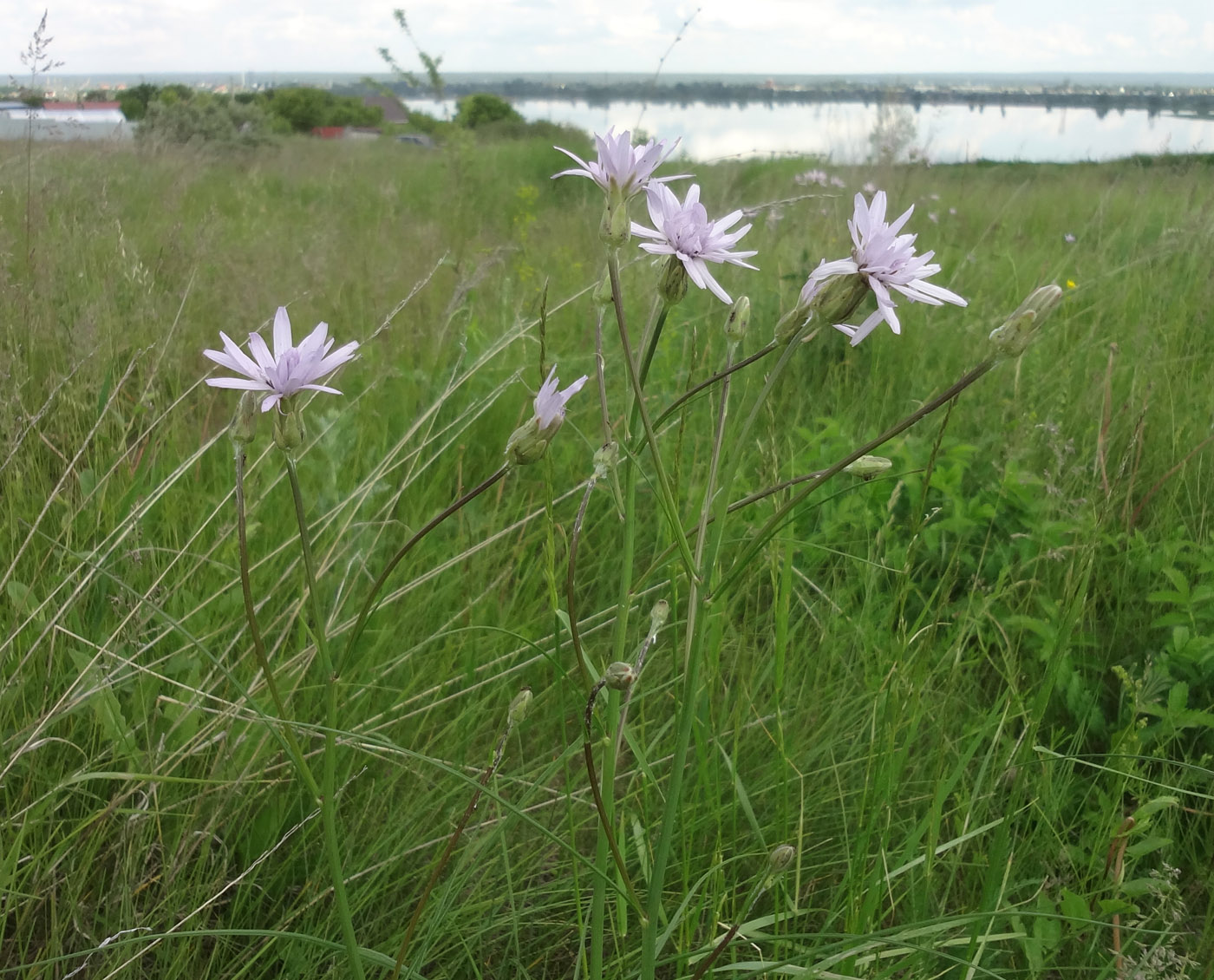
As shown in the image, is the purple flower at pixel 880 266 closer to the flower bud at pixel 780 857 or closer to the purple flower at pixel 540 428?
the purple flower at pixel 540 428

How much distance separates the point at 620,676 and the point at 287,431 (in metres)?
0.34

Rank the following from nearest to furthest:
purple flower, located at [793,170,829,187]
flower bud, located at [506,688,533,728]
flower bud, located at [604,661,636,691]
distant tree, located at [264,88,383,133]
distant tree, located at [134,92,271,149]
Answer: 1. flower bud, located at [604,661,636,691]
2. flower bud, located at [506,688,533,728]
3. purple flower, located at [793,170,829,187]
4. distant tree, located at [134,92,271,149]
5. distant tree, located at [264,88,383,133]

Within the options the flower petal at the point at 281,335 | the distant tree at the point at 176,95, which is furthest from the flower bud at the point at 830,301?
the distant tree at the point at 176,95

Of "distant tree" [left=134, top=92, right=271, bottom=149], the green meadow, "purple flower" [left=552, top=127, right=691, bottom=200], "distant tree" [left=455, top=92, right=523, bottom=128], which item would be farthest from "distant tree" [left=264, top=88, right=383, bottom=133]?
"purple flower" [left=552, top=127, right=691, bottom=200]

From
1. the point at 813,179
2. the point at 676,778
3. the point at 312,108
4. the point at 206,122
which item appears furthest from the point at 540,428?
the point at 312,108

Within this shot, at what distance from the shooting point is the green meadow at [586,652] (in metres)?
1.02

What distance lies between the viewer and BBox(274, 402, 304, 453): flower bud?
2.24ft

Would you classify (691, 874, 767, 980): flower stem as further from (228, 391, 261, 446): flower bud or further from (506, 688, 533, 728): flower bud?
(228, 391, 261, 446): flower bud

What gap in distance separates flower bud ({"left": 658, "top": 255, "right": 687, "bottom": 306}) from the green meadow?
0.46ft

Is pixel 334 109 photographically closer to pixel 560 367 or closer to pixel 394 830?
pixel 560 367

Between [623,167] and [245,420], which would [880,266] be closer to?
[623,167]

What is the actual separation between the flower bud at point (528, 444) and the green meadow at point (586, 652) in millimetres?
73

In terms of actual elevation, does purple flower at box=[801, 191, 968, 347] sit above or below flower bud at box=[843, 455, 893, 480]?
above

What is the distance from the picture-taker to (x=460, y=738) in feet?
4.26
